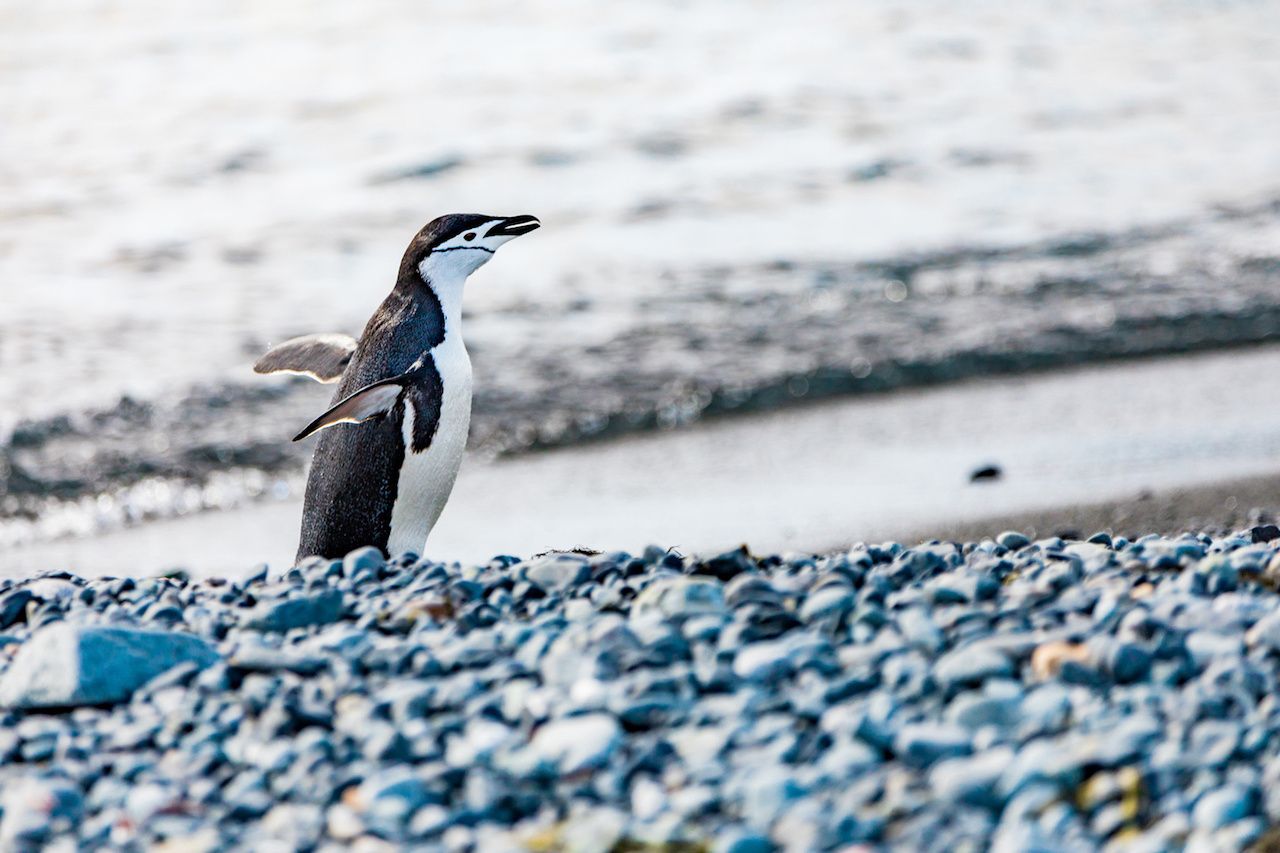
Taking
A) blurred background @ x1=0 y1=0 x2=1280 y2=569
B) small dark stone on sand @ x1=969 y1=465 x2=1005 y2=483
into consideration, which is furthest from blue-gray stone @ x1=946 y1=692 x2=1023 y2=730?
small dark stone on sand @ x1=969 y1=465 x2=1005 y2=483

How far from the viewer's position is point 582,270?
10922mm

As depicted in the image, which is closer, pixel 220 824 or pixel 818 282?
pixel 220 824

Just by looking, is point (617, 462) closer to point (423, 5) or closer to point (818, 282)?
point (818, 282)

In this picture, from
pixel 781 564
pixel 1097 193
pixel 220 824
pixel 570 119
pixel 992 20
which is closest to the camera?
pixel 220 824

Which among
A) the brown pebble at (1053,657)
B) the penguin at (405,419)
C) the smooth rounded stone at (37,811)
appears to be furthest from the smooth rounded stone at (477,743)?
the penguin at (405,419)

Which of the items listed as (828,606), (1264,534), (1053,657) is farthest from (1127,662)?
(1264,534)

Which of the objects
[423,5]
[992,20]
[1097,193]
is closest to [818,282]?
[1097,193]

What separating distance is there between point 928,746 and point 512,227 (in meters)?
2.99

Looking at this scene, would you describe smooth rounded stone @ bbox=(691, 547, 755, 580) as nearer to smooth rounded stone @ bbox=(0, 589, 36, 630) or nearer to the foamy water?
smooth rounded stone @ bbox=(0, 589, 36, 630)

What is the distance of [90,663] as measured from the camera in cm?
306

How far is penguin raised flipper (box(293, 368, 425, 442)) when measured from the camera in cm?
443

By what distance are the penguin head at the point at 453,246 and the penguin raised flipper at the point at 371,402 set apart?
1.30 feet

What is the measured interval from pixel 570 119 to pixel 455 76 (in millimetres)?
2216

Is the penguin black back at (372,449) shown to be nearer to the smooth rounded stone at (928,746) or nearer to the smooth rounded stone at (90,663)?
the smooth rounded stone at (90,663)
